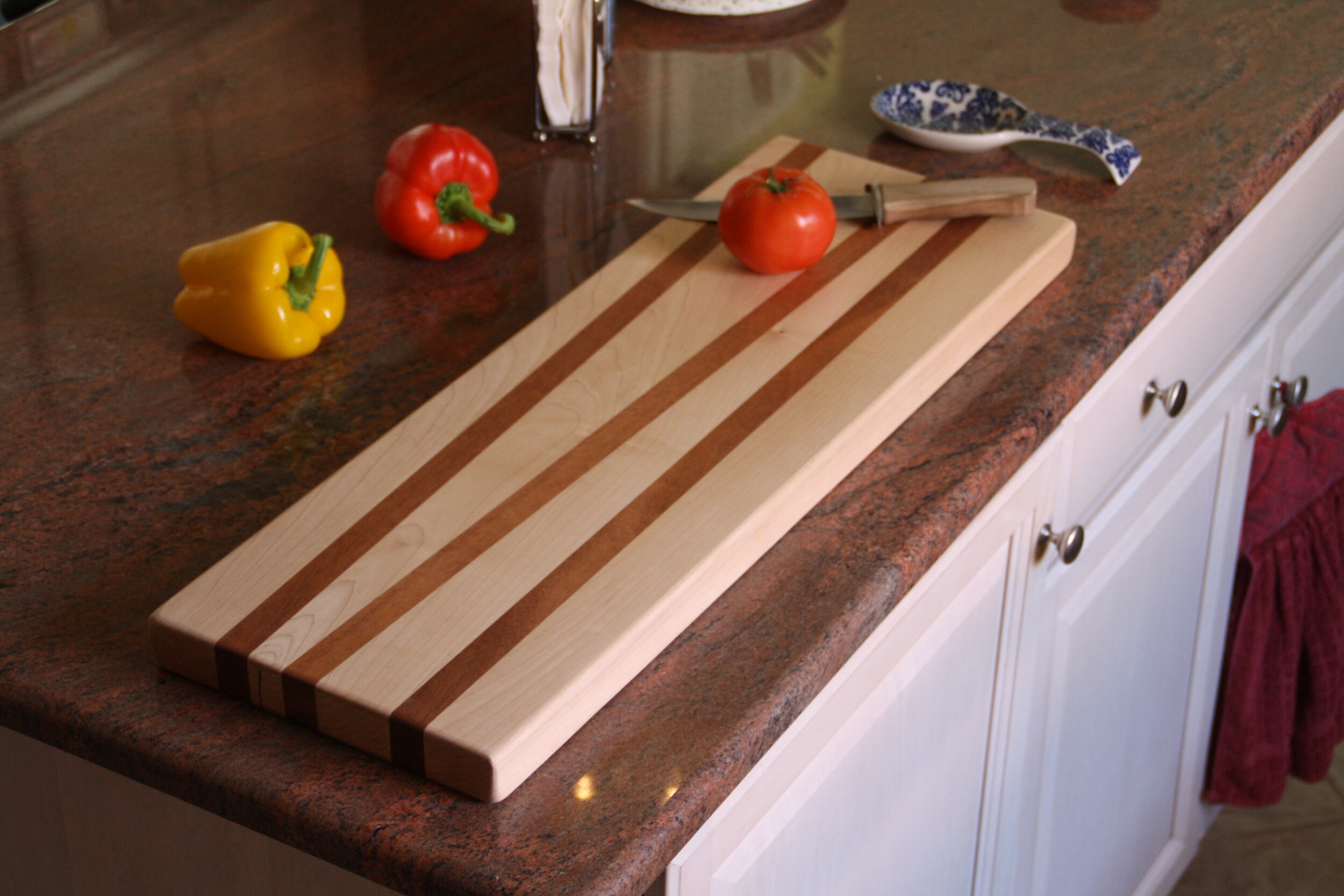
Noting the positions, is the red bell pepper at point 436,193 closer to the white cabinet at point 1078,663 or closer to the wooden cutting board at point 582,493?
the wooden cutting board at point 582,493

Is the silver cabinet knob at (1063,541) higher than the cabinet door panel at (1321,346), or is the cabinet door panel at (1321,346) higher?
the silver cabinet knob at (1063,541)

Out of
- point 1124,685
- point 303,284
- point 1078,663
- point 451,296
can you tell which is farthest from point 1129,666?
point 303,284

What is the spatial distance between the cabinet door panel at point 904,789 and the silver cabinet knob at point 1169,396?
25 cm

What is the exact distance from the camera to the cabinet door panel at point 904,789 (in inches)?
34.7

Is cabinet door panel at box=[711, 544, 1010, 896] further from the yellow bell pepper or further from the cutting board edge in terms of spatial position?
the yellow bell pepper

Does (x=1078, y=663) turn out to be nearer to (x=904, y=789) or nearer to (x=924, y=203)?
(x=904, y=789)

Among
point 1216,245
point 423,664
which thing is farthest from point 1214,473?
point 423,664

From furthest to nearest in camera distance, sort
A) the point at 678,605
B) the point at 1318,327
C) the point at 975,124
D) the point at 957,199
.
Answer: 1. the point at 1318,327
2. the point at 975,124
3. the point at 957,199
4. the point at 678,605

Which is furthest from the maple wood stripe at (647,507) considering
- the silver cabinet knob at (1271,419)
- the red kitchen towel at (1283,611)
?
the red kitchen towel at (1283,611)

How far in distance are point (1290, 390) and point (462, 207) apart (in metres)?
0.96

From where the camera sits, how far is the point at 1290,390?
1.56 meters

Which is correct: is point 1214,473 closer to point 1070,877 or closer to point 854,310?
point 1070,877

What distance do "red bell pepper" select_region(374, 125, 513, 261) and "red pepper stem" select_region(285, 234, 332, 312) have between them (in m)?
0.12

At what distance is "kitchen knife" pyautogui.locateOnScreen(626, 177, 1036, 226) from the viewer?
1.13 m
